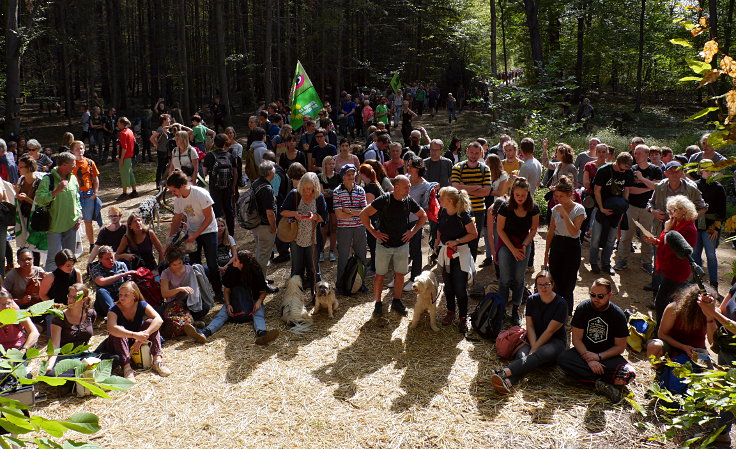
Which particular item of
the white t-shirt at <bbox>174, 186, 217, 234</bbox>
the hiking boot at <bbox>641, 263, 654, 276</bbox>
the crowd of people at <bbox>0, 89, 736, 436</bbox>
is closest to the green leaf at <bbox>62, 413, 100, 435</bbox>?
the crowd of people at <bbox>0, 89, 736, 436</bbox>

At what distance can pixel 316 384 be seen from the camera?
5.66 metres

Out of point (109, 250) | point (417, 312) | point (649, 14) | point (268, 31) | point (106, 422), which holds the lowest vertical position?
point (106, 422)

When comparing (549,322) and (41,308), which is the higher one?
(41,308)

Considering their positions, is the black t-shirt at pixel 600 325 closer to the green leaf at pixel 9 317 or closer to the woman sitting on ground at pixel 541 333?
the woman sitting on ground at pixel 541 333

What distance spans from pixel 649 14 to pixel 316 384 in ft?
101

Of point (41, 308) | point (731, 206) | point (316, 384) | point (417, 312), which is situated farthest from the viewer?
point (731, 206)

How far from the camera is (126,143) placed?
1252 cm

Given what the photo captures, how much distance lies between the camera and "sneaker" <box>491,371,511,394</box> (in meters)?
5.34

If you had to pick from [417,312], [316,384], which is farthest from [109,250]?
[417,312]

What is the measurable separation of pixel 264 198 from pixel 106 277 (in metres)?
2.16

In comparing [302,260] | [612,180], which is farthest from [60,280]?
[612,180]

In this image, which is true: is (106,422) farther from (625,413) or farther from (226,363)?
(625,413)

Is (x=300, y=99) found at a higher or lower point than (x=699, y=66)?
higher

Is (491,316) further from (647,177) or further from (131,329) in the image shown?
(131,329)
